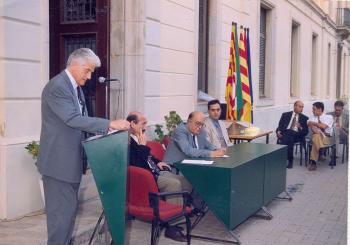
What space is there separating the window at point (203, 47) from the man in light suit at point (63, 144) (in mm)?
7283

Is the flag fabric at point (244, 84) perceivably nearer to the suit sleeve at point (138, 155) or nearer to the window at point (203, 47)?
the window at point (203, 47)

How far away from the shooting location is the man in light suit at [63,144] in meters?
3.68

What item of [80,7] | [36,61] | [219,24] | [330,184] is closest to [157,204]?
[36,61]

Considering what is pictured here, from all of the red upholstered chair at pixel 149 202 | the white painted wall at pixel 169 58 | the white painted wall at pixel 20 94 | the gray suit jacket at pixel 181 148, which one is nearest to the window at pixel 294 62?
the white painted wall at pixel 169 58

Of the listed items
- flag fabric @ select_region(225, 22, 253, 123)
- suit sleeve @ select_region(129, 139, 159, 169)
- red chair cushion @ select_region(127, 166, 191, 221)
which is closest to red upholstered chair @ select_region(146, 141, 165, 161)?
suit sleeve @ select_region(129, 139, 159, 169)

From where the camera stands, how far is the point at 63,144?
374 centimetres

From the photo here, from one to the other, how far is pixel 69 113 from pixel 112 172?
0.53 meters

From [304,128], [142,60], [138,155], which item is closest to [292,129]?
[304,128]

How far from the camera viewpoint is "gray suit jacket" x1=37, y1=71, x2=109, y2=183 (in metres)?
3.66

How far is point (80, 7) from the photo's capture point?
767cm

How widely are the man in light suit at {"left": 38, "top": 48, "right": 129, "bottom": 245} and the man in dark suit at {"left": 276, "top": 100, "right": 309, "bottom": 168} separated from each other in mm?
6999

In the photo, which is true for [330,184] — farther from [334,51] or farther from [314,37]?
[334,51]

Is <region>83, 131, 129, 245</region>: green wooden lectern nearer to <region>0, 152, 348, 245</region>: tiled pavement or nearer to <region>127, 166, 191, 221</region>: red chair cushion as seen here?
<region>127, 166, 191, 221</region>: red chair cushion

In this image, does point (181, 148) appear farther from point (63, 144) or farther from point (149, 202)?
point (63, 144)
